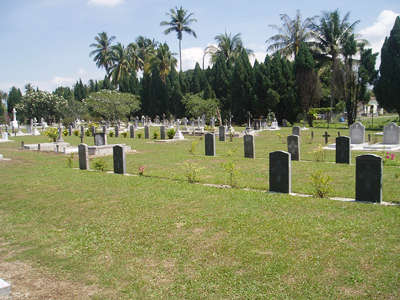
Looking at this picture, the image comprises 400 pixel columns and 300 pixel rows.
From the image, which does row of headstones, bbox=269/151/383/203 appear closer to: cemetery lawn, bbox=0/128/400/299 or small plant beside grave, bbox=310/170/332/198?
cemetery lawn, bbox=0/128/400/299

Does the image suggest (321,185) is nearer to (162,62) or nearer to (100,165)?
(100,165)

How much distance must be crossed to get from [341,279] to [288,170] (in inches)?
175

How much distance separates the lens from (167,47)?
178ft

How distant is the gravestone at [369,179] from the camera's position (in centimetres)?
729

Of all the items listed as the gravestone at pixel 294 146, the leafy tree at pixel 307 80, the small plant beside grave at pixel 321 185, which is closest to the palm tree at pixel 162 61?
the leafy tree at pixel 307 80

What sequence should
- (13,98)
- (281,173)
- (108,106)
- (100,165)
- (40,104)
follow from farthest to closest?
(13,98) → (40,104) → (108,106) → (100,165) → (281,173)

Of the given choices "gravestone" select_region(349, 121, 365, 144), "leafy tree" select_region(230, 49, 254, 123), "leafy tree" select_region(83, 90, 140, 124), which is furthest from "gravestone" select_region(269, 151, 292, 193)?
"leafy tree" select_region(83, 90, 140, 124)

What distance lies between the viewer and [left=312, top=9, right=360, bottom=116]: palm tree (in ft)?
129

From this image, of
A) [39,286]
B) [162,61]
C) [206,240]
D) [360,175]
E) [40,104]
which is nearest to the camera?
[39,286]

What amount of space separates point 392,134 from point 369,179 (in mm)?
12695

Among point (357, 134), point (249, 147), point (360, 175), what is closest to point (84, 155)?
point (249, 147)

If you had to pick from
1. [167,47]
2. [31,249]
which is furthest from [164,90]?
[31,249]

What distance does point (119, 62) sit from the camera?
60.0 meters

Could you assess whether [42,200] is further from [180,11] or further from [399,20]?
[180,11]
